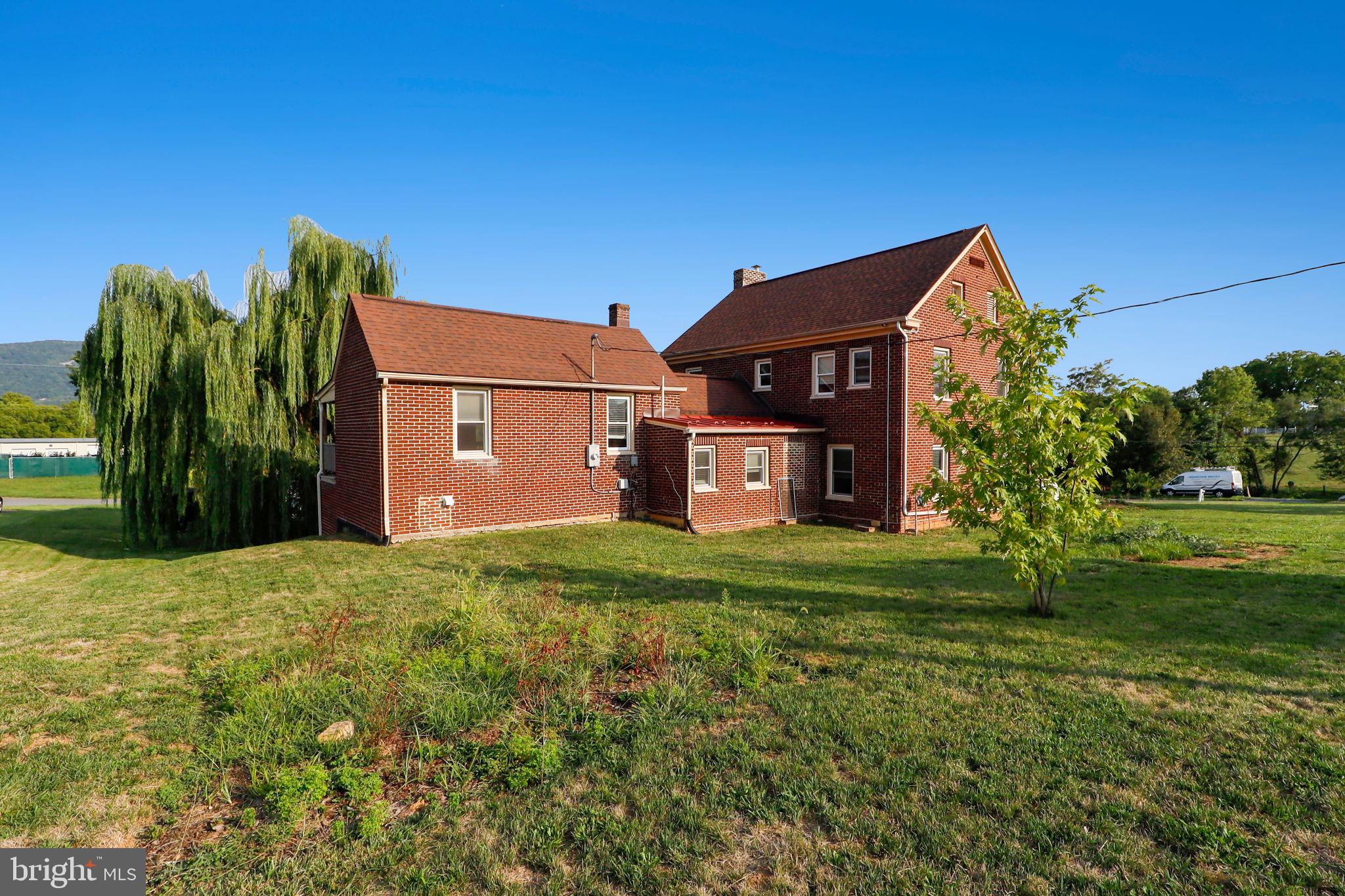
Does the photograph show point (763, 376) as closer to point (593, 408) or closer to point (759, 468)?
point (759, 468)

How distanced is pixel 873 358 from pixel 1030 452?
10.1m

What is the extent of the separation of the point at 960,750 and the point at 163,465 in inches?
768

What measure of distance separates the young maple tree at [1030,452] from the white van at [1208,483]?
3819cm

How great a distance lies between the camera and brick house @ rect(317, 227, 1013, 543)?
14.1 m

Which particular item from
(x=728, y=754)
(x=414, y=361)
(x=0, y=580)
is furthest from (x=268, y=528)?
(x=728, y=754)

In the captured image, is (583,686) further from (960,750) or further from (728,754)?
(960,750)

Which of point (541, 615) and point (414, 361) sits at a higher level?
point (414, 361)

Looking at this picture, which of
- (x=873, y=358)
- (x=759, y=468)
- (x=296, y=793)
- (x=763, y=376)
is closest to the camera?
(x=296, y=793)

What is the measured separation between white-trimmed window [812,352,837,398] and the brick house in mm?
63

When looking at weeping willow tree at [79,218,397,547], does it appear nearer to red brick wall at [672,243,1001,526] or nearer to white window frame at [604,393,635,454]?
white window frame at [604,393,635,454]

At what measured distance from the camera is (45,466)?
48.8 metres

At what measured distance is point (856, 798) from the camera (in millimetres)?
4004

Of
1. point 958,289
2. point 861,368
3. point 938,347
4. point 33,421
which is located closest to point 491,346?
point 861,368

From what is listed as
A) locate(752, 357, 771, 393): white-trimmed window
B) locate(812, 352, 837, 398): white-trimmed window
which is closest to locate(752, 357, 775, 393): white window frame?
locate(752, 357, 771, 393): white-trimmed window
